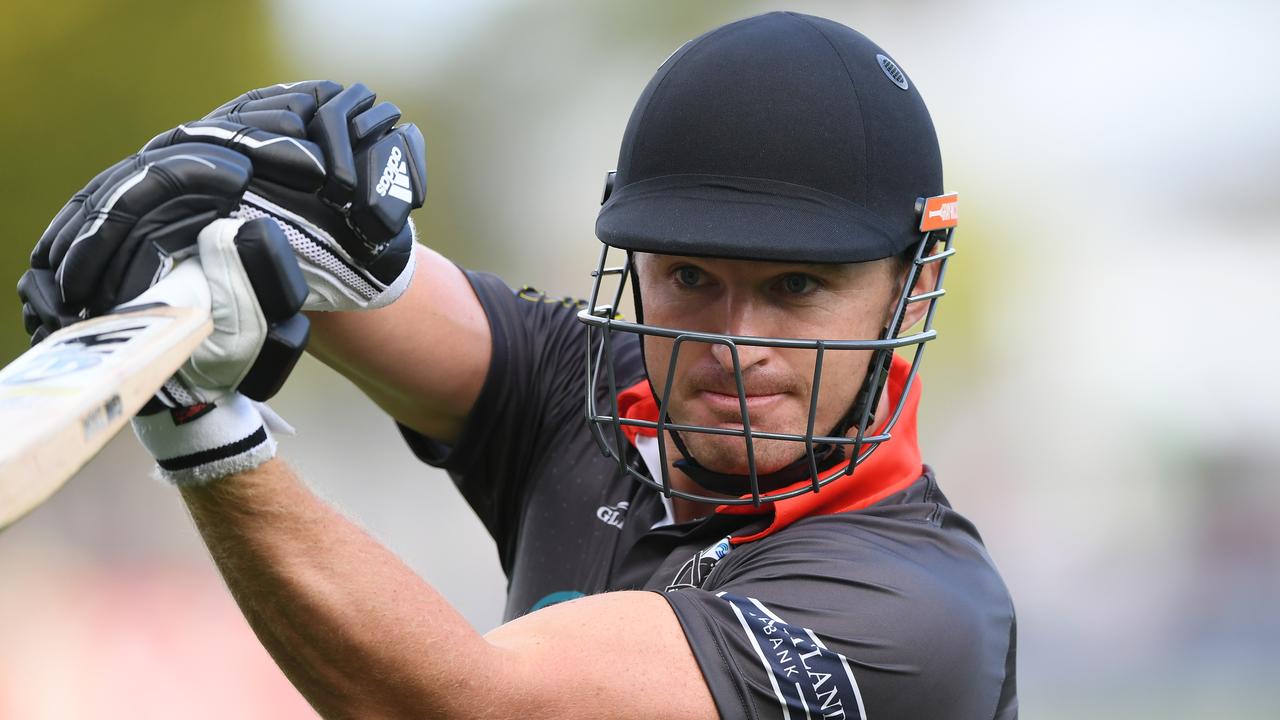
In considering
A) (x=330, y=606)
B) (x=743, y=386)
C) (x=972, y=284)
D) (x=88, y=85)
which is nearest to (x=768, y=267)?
(x=743, y=386)

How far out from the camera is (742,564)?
1549mm

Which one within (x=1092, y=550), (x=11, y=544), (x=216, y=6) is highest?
(x=216, y=6)

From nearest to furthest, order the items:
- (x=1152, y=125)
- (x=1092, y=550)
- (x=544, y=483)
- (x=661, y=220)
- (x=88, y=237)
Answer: (x=88, y=237), (x=661, y=220), (x=544, y=483), (x=1092, y=550), (x=1152, y=125)

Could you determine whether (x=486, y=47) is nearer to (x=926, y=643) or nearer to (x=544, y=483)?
(x=544, y=483)

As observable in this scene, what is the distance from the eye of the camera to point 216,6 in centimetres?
543

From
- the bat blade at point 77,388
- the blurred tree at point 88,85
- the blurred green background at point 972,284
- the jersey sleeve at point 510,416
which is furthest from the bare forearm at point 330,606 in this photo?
the blurred tree at point 88,85

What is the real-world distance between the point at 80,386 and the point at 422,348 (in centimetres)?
91

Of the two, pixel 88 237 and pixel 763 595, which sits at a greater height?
pixel 88 237

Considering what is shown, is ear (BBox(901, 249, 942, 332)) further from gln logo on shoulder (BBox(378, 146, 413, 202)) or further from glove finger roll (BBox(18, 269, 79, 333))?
glove finger roll (BBox(18, 269, 79, 333))

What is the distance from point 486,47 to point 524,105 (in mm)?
Result: 302

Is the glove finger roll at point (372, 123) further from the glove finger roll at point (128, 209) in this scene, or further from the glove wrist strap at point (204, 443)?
the glove wrist strap at point (204, 443)

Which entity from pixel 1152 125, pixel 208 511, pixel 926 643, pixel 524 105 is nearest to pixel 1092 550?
pixel 1152 125

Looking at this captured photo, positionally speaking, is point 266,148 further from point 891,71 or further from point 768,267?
point 891,71

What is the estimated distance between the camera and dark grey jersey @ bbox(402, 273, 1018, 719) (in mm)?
1360
